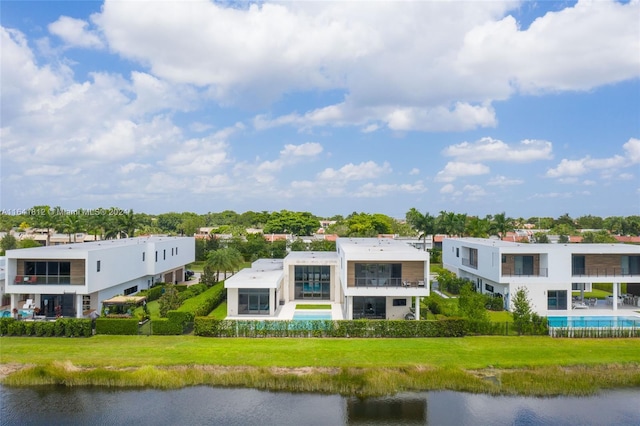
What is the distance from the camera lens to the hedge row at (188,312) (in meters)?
27.0

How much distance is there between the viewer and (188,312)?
92.1ft

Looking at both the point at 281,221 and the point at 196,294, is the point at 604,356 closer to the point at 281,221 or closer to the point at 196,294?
the point at 196,294

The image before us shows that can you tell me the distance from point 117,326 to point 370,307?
52.2ft

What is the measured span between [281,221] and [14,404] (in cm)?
8351

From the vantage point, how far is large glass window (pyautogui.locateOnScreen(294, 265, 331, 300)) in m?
37.8

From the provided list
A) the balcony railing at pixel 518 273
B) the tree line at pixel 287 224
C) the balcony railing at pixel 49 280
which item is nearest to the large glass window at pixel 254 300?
the balcony railing at pixel 49 280

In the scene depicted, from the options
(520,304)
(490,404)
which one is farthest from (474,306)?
(490,404)

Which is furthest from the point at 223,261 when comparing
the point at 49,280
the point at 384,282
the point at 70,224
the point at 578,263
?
the point at 578,263

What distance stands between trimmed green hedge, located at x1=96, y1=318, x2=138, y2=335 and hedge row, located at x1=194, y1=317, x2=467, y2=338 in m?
3.75

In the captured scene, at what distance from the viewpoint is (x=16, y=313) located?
30.2 meters

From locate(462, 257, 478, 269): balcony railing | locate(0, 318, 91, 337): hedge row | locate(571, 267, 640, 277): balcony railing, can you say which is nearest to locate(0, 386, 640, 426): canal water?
locate(0, 318, 91, 337): hedge row

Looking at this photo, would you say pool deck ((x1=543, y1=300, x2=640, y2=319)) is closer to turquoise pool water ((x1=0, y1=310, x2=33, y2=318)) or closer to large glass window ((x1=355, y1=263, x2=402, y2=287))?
large glass window ((x1=355, y1=263, x2=402, y2=287))

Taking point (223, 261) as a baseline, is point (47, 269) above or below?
above

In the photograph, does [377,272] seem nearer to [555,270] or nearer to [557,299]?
[555,270]
